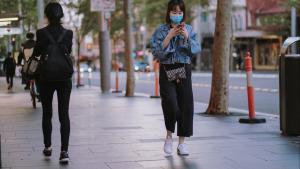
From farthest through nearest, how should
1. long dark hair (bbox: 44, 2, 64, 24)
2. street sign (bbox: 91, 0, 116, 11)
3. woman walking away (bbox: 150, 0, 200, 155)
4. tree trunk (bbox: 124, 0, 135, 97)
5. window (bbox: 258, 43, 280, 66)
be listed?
window (bbox: 258, 43, 280, 66) → street sign (bbox: 91, 0, 116, 11) → tree trunk (bbox: 124, 0, 135, 97) → woman walking away (bbox: 150, 0, 200, 155) → long dark hair (bbox: 44, 2, 64, 24)

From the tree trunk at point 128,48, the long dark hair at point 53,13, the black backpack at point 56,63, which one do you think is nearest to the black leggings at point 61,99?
the black backpack at point 56,63

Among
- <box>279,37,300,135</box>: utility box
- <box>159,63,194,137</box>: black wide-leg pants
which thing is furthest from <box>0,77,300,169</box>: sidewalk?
<box>159,63,194,137</box>: black wide-leg pants

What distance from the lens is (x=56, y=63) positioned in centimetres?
531

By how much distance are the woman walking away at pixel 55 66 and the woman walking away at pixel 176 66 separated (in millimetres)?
1037

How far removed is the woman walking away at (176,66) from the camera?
18.4 feet

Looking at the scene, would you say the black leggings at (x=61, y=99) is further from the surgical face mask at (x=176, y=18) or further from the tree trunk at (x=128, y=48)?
the tree trunk at (x=128, y=48)

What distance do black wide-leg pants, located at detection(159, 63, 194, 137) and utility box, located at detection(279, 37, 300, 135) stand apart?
1.96 m

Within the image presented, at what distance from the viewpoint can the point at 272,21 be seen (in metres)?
43.1

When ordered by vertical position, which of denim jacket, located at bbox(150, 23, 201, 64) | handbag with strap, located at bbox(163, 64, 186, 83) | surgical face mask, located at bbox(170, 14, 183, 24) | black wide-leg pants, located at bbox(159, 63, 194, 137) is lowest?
black wide-leg pants, located at bbox(159, 63, 194, 137)

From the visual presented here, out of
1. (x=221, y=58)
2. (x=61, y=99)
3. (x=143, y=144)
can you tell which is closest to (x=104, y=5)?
(x=221, y=58)

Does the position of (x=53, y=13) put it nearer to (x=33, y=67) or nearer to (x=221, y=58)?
(x=33, y=67)

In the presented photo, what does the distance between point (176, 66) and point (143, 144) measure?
140 centimetres

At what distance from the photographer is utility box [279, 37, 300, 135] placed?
22.8 feet

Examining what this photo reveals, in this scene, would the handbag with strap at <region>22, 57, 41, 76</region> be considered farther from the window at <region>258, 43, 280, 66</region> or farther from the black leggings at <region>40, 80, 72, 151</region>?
the window at <region>258, 43, 280, 66</region>
